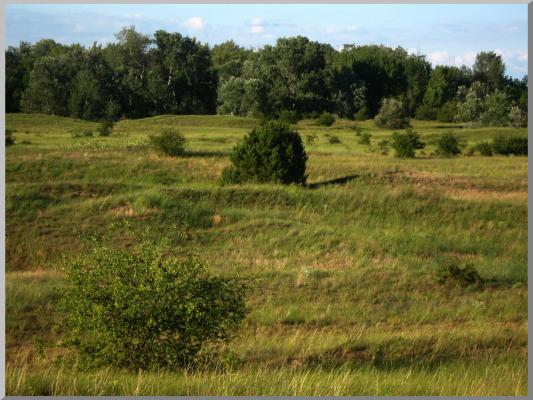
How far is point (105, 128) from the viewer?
1430cm

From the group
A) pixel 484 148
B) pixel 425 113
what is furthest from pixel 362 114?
pixel 484 148

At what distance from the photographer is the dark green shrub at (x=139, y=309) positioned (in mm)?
4875

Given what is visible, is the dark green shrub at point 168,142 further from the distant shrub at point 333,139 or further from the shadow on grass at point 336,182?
the distant shrub at point 333,139

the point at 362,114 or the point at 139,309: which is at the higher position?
the point at 362,114

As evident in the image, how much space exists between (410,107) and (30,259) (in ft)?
28.0

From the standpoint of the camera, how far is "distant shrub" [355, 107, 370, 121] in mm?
14725

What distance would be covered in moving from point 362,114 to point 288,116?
168 cm

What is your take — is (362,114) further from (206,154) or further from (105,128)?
(105,128)

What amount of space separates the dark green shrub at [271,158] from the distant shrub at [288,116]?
1.27 metres

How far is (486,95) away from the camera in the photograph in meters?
14.2

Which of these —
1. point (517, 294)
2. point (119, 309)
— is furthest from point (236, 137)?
point (119, 309)

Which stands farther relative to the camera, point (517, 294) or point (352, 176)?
point (352, 176)

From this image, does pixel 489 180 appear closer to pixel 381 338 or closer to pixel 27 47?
pixel 381 338

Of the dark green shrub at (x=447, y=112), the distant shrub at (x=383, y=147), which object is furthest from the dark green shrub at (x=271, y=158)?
the dark green shrub at (x=447, y=112)
